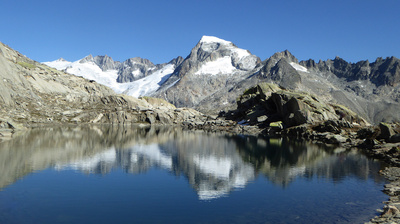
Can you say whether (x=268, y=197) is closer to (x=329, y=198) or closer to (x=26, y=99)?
(x=329, y=198)

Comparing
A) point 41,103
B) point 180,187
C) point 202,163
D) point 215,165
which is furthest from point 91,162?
point 41,103

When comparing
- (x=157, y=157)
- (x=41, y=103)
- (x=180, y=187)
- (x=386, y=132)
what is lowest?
(x=180, y=187)

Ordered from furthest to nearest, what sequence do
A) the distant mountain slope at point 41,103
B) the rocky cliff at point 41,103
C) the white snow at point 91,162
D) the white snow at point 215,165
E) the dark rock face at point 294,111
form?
the rocky cliff at point 41,103 → the distant mountain slope at point 41,103 → the dark rock face at point 294,111 → the white snow at point 215,165 → the white snow at point 91,162

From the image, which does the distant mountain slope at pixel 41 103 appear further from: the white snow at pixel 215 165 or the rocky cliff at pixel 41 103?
the white snow at pixel 215 165

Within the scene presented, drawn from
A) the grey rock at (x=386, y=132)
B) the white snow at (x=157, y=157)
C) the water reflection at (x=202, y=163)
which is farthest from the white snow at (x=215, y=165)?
the grey rock at (x=386, y=132)

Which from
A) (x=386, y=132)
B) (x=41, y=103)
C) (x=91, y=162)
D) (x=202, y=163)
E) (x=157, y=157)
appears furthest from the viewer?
(x=41, y=103)

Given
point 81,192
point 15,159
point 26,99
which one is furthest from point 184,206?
point 26,99

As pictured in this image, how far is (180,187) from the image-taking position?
142 feet

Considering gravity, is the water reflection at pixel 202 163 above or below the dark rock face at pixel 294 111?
below

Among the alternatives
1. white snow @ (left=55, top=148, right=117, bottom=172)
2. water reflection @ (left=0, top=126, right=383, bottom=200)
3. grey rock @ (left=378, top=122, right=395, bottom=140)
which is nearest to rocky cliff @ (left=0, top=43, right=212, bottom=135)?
water reflection @ (left=0, top=126, right=383, bottom=200)

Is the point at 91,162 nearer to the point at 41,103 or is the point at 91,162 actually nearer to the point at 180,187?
the point at 180,187

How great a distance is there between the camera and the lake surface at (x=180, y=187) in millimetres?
31375

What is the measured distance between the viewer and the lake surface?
31.4m

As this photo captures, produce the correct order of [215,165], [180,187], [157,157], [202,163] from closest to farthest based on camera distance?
1. [180,187]
2. [215,165]
3. [202,163]
4. [157,157]
